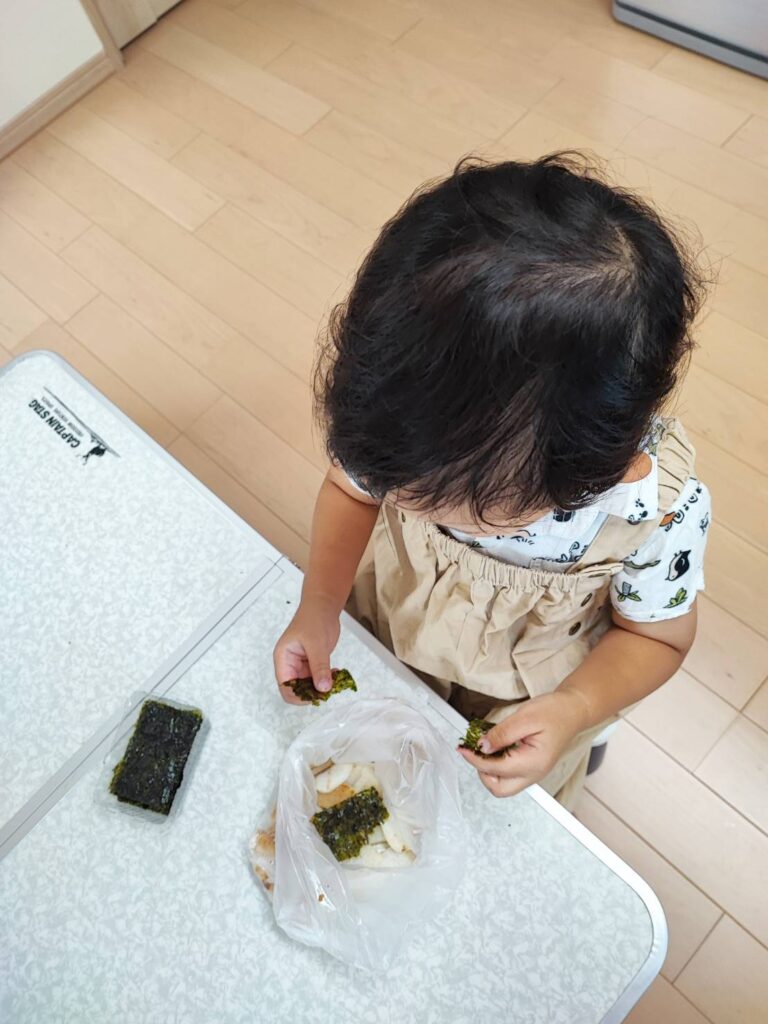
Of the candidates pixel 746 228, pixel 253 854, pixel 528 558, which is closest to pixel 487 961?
pixel 253 854

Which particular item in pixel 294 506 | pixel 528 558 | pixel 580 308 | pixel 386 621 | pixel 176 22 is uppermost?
pixel 580 308

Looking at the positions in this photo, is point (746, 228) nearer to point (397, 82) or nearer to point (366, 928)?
point (397, 82)

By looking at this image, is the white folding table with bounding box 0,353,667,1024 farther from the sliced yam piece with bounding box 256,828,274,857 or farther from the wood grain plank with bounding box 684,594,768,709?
the wood grain plank with bounding box 684,594,768,709

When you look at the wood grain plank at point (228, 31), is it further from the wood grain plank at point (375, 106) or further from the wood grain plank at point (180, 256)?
the wood grain plank at point (180, 256)

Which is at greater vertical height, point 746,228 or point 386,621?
point 386,621

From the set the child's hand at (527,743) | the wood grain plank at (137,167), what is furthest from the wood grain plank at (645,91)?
the child's hand at (527,743)

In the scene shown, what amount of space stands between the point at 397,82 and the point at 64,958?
6.42 feet

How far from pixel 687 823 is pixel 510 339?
102 centimetres

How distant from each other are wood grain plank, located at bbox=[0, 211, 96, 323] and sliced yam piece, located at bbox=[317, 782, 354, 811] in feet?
4.57

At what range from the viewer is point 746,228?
1640 mm

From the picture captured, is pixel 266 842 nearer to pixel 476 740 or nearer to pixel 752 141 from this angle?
pixel 476 740

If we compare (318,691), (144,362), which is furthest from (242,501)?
(318,691)

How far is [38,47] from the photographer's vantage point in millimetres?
1898

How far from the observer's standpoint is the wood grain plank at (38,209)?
1850mm
